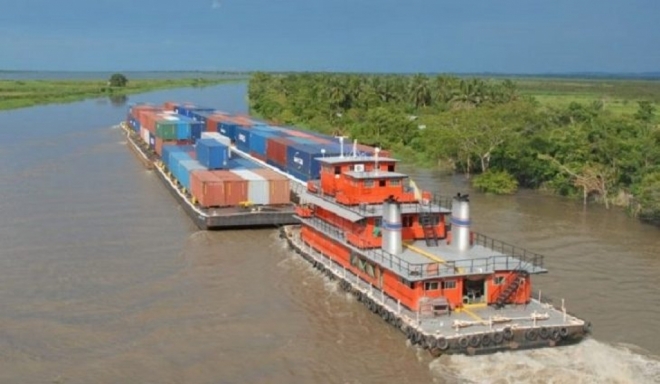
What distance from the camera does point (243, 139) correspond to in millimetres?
63375

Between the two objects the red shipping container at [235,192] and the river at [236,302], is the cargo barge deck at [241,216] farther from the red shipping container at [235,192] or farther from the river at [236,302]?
the river at [236,302]

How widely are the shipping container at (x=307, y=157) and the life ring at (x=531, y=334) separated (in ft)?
72.3

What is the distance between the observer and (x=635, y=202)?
1729 inches

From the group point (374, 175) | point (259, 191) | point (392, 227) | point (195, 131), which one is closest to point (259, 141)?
point (195, 131)

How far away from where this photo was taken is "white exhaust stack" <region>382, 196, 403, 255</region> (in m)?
26.2

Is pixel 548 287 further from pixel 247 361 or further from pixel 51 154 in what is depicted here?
pixel 51 154

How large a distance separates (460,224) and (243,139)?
127 feet

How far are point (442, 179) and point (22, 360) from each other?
3965cm

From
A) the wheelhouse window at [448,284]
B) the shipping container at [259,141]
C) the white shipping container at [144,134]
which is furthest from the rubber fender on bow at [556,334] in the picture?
the white shipping container at [144,134]

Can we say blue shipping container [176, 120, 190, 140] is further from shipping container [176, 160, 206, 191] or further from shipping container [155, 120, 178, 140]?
shipping container [176, 160, 206, 191]

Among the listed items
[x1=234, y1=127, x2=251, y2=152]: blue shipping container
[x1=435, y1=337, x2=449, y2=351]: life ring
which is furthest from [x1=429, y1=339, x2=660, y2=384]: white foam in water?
[x1=234, y1=127, x2=251, y2=152]: blue shipping container

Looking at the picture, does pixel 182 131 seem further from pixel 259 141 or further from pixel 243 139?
pixel 259 141

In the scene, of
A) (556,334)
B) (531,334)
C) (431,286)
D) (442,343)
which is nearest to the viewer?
(442,343)

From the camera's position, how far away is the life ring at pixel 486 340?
872 inches
